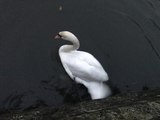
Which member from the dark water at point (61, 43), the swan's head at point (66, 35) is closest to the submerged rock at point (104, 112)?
the dark water at point (61, 43)

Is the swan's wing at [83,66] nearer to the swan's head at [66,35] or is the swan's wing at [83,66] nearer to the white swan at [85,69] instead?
the white swan at [85,69]

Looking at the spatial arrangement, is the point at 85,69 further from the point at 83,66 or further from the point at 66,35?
the point at 66,35

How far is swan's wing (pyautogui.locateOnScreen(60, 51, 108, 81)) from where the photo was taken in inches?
281

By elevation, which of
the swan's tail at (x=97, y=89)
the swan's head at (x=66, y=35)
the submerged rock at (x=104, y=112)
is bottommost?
the submerged rock at (x=104, y=112)

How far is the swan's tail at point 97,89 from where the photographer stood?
7.14 meters

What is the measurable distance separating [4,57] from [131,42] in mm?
2777

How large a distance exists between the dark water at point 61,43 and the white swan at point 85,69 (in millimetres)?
165

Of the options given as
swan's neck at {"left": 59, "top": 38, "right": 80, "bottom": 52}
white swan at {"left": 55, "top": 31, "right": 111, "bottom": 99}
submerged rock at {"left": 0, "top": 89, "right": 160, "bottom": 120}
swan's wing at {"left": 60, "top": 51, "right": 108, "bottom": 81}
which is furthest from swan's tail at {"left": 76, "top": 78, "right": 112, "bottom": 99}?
submerged rock at {"left": 0, "top": 89, "right": 160, "bottom": 120}

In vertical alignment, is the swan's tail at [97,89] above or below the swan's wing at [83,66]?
below

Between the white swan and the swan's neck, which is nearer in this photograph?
the white swan

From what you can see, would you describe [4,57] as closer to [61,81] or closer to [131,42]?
[61,81]

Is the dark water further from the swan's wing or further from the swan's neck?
the swan's neck

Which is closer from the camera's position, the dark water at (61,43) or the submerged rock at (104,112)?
the submerged rock at (104,112)

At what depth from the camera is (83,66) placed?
722 cm
